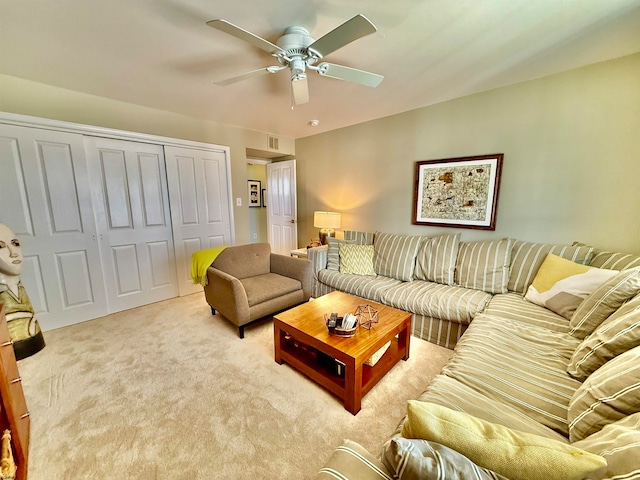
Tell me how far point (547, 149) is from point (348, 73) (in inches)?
79.8

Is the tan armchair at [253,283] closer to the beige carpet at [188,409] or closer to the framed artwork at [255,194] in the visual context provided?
the beige carpet at [188,409]

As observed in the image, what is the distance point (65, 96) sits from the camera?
97.0 inches

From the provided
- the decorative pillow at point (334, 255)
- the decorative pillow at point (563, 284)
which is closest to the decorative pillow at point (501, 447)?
the decorative pillow at point (563, 284)

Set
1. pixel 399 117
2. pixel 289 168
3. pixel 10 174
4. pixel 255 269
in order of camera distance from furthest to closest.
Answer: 1. pixel 289 168
2. pixel 399 117
3. pixel 255 269
4. pixel 10 174

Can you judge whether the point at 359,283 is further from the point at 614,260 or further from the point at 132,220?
the point at 132,220

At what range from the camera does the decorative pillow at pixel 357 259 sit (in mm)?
2971

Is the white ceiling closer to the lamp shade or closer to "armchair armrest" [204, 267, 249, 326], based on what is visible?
the lamp shade

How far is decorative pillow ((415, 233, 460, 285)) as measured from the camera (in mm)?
2564

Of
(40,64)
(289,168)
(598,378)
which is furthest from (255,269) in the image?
(598,378)

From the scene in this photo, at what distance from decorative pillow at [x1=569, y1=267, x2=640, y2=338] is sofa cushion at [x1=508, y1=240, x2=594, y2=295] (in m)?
0.76

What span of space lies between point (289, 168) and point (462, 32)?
3.14 meters

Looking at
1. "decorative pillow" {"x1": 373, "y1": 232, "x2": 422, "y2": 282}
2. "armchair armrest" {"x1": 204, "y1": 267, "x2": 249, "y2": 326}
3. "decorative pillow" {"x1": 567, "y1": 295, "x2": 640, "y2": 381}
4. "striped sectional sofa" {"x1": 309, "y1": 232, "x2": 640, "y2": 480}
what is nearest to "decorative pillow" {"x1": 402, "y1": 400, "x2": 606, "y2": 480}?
"striped sectional sofa" {"x1": 309, "y1": 232, "x2": 640, "y2": 480}

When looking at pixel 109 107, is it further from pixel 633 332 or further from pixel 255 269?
pixel 633 332

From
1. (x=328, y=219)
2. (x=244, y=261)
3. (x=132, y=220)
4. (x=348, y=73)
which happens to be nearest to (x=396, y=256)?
(x=328, y=219)
